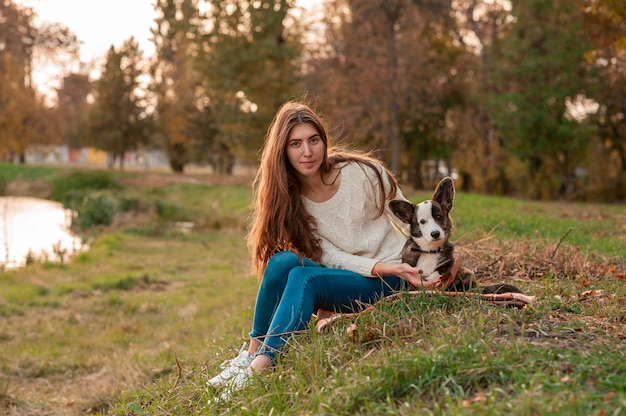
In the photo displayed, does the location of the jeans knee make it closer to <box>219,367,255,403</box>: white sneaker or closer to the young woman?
the young woman

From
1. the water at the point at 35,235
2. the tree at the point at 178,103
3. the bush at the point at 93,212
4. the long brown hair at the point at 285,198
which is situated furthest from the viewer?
the tree at the point at 178,103

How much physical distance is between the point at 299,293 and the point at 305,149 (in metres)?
1.01

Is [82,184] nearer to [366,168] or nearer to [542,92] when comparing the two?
[542,92]

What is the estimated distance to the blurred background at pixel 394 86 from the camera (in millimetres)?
21750

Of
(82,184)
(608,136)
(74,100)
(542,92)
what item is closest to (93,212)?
(82,184)

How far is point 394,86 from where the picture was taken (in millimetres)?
25094

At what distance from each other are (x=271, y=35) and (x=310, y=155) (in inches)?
979

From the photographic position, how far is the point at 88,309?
31.0ft

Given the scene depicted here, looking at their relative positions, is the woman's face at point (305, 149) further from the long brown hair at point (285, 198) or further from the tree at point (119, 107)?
the tree at point (119, 107)

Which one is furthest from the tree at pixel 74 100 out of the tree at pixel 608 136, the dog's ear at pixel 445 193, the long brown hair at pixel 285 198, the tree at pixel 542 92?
the dog's ear at pixel 445 193

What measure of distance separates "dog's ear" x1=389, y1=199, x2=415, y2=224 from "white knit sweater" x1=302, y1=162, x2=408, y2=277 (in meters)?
0.21

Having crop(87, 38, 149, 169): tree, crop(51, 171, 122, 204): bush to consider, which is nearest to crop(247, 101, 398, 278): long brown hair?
crop(51, 171, 122, 204): bush

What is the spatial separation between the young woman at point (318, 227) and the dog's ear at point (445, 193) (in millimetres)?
448

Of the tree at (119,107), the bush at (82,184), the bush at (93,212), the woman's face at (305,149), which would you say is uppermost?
the tree at (119,107)
